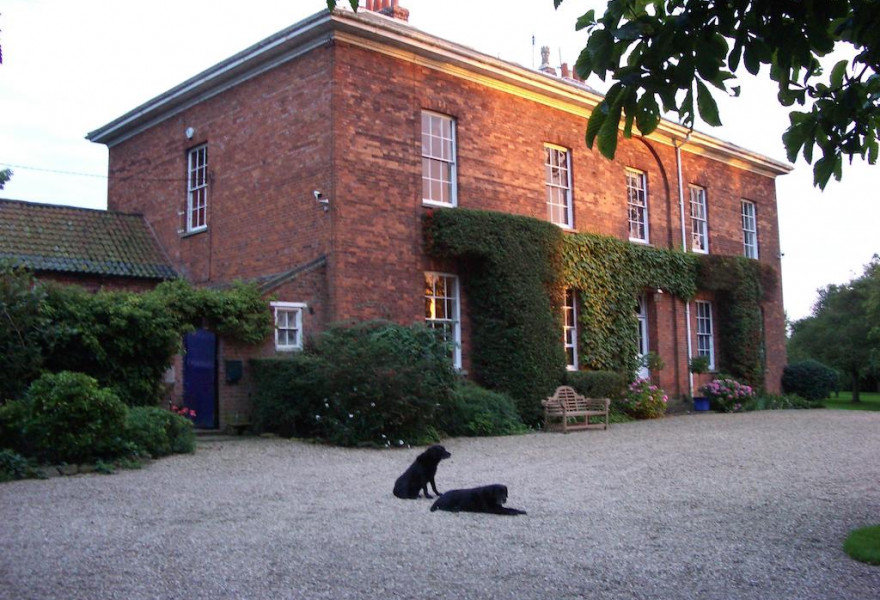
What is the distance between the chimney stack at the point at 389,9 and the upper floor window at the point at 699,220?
996cm

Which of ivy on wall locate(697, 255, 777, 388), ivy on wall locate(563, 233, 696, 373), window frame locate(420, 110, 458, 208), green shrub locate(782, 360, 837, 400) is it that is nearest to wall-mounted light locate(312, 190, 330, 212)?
window frame locate(420, 110, 458, 208)

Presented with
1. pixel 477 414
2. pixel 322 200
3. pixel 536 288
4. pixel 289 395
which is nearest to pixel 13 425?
pixel 289 395

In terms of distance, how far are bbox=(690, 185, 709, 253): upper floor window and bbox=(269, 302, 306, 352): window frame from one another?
43.4 ft

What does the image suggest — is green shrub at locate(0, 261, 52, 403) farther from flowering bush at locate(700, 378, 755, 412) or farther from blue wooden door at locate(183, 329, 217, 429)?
flowering bush at locate(700, 378, 755, 412)

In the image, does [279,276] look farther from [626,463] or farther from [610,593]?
[610,593]

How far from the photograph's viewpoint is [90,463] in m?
10.1

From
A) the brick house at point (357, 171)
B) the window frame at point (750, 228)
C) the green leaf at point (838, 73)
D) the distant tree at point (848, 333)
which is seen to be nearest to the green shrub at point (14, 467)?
the brick house at point (357, 171)

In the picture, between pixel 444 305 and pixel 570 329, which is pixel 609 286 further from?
pixel 444 305

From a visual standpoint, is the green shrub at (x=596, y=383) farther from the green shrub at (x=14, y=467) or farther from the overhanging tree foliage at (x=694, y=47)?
the overhanging tree foliage at (x=694, y=47)

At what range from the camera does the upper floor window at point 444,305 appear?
56.2 feet

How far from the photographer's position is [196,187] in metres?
19.4

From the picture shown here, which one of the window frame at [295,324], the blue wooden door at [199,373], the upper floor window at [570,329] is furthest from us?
the upper floor window at [570,329]

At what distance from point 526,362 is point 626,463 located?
580 cm

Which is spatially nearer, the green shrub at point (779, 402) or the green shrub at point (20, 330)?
the green shrub at point (20, 330)
